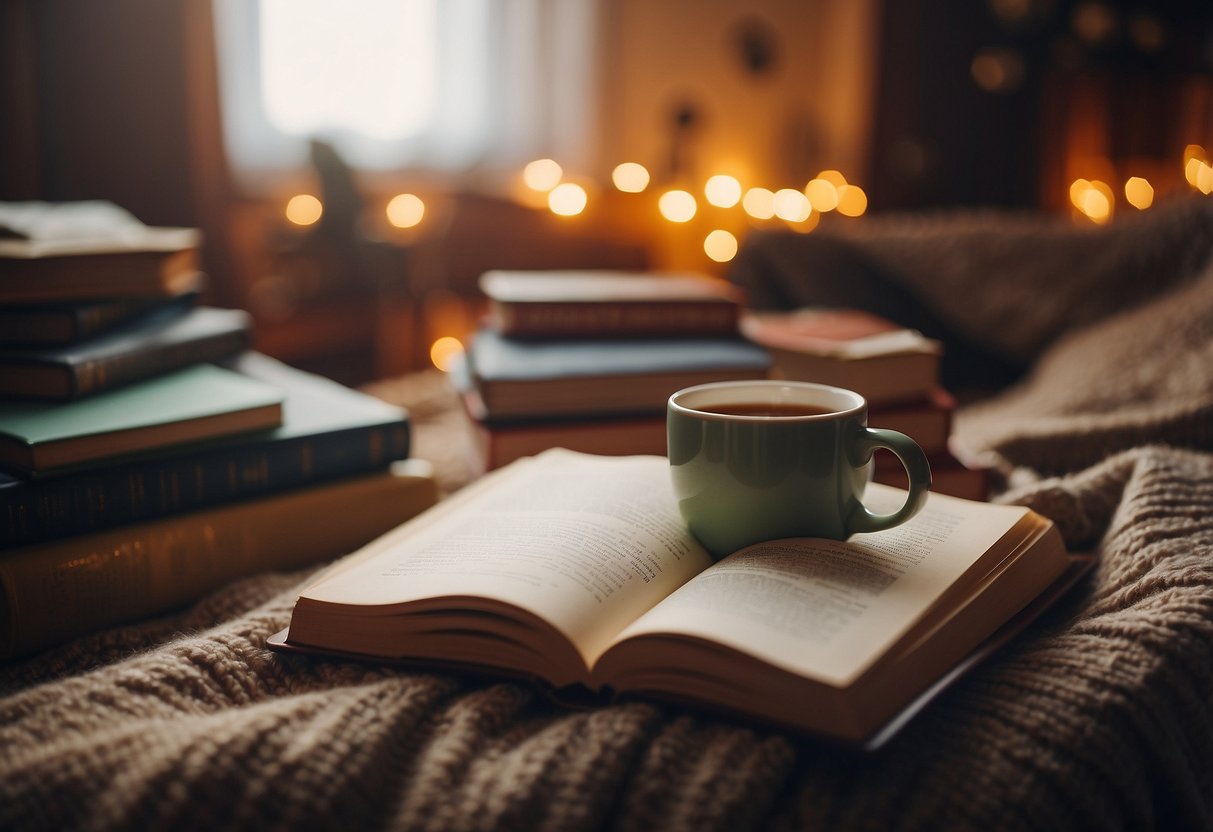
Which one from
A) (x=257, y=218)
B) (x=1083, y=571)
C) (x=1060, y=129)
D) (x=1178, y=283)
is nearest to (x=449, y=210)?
(x=257, y=218)

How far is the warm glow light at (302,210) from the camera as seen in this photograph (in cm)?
335

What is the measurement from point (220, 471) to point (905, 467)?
431mm

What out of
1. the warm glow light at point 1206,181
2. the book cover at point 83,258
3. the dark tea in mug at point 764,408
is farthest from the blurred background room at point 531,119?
the dark tea in mug at point 764,408

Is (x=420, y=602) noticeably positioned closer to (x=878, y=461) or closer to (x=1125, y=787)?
(x=1125, y=787)

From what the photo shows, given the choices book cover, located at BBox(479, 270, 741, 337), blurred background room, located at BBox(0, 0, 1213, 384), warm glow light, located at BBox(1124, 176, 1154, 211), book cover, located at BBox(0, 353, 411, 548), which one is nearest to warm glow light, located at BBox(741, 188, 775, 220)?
blurred background room, located at BBox(0, 0, 1213, 384)

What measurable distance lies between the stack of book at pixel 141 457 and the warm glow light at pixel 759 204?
278 centimetres

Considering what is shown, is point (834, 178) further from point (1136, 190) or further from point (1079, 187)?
point (1136, 190)

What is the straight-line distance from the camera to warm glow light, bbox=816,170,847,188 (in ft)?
12.9

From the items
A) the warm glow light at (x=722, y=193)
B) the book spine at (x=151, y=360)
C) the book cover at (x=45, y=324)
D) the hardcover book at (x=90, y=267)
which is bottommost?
the book spine at (x=151, y=360)

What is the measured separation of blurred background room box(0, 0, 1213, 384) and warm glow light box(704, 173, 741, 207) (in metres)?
0.01

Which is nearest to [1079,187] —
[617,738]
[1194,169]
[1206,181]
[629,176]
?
[1194,169]

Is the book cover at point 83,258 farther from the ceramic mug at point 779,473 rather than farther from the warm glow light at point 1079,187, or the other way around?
the warm glow light at point 1079,187

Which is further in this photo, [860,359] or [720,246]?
[720,246]

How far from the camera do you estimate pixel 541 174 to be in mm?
3717
